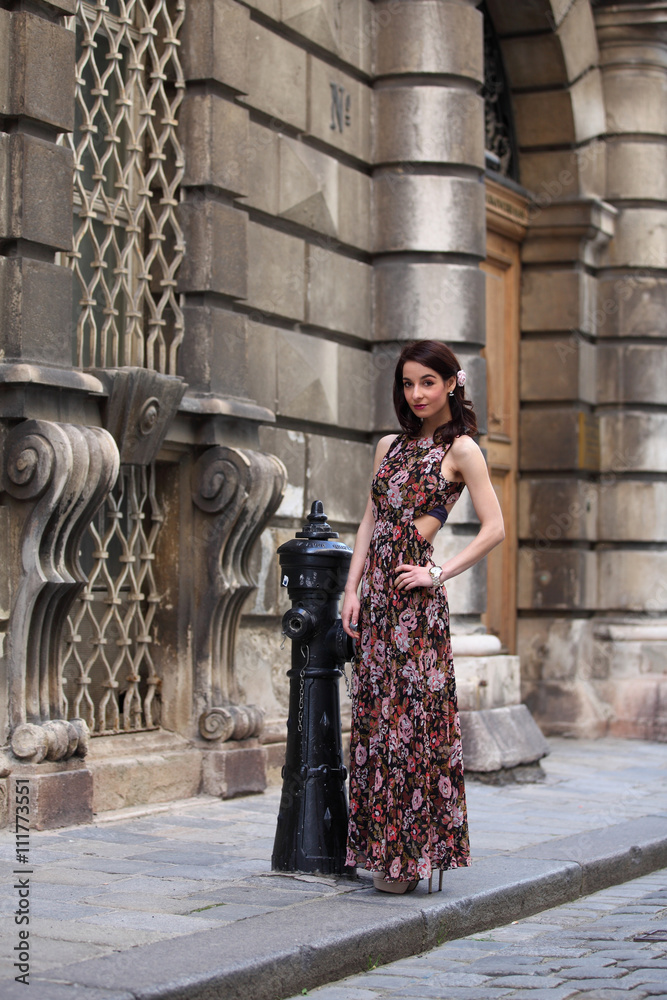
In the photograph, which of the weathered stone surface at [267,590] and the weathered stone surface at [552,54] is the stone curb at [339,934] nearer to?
the weathered stone surface at [267,590]

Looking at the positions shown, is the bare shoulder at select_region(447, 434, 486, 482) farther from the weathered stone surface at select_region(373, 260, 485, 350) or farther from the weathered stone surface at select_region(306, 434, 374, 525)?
the weathered stone surface at select_region(373, 260, 485, 350)

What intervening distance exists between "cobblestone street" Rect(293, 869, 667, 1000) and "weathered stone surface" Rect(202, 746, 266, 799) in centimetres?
214

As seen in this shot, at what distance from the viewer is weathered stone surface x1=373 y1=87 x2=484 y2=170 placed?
8.82m

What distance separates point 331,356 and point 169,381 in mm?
1983

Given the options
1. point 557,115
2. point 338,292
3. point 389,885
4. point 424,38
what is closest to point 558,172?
point 557,115

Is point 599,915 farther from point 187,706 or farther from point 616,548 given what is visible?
point 616,548

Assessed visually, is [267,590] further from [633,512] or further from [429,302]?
[633,512]

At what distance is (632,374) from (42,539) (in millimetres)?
6332

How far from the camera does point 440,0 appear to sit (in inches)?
347

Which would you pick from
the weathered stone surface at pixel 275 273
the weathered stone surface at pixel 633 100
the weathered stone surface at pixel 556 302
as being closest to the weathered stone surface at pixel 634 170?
the weathered stone surface at pixel 633 100

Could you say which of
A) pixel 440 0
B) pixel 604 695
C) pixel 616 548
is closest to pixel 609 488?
pixel 616 548

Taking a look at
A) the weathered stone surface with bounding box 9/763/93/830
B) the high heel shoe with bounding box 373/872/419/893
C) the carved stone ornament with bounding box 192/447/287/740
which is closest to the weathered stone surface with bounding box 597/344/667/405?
the carved stone ornament with bounding box 192/447/287/740

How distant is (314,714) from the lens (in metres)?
5.31

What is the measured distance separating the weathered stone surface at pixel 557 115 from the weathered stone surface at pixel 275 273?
3459 millimetres
